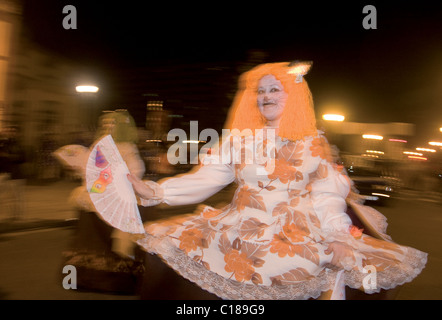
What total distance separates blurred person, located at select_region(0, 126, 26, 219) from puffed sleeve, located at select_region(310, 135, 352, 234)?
18.1 ft

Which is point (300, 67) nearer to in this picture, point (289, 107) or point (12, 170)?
point (289, 107)

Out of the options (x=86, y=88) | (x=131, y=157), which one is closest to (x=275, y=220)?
(x=131, y=157)

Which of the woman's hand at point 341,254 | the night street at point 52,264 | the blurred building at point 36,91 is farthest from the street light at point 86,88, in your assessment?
the woman's hand at point 341,254

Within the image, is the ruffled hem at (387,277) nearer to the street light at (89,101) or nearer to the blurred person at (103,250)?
the blurred person at (103,250)

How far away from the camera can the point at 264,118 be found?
7.35 feet

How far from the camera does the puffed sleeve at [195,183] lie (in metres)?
2.15

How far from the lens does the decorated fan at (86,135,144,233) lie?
1918mm

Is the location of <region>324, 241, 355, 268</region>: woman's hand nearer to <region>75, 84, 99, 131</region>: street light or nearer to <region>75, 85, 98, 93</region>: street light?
<region>75, 84, 99, 131</region>: street light

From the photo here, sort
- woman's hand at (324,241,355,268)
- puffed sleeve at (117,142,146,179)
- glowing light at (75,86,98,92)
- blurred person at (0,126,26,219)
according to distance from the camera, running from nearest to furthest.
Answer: woman's hand at (324,241,355,268), puffed sleeve at (117,142,146,179), blurred person at (0,126,26,219), glowing light at (75,86,98,92)

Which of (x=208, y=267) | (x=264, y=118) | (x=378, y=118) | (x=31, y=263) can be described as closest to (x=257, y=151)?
(x=264, y=118)

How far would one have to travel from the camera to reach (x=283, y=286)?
1.80m

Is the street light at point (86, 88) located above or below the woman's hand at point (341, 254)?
above

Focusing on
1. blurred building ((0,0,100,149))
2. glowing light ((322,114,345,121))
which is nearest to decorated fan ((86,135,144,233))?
blurred building ((0,0,100,149))

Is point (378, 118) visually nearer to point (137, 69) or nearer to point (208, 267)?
point (137, 69)
